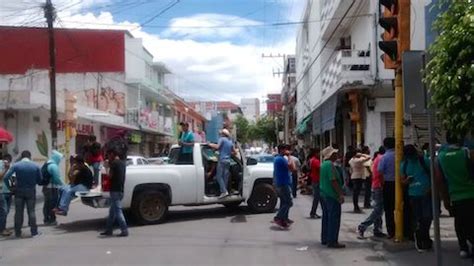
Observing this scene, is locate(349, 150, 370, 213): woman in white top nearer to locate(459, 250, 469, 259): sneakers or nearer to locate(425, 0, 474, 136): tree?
locate(459, 250, 469, 259): sneakers

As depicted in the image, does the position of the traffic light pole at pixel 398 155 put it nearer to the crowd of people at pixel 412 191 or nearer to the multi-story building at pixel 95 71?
the crowd of people at pixel 412 191

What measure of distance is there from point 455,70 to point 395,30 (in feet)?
9.04

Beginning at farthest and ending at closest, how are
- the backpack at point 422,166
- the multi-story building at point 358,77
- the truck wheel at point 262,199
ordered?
the multi-story building at point 358,77
the truck wheel at point 262,199
the backpack at point 422,166

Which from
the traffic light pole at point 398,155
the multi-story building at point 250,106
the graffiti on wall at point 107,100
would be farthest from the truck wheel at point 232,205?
the multi-story building at point 250,106

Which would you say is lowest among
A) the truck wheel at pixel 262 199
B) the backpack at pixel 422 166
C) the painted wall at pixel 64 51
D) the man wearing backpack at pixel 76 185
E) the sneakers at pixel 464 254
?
the sneakers at pixel 464 254

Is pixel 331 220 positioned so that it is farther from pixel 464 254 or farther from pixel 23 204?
pixel 23 204

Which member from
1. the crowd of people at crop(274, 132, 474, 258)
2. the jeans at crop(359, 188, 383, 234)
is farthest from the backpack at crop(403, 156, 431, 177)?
the jeans at crop(359, 188, 383, 234)

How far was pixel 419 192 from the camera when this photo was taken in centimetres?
923

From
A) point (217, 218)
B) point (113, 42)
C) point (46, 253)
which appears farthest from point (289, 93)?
point (46, 253)

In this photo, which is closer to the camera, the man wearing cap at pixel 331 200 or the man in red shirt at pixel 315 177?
the man wearing cap at pixel 331 200

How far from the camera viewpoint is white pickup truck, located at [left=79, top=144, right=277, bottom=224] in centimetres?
1302

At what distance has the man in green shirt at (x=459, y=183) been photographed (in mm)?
8227

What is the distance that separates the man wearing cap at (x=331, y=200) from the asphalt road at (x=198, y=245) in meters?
0.26

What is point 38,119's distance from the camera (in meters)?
24.2
